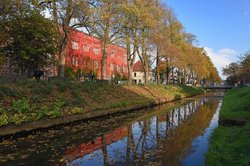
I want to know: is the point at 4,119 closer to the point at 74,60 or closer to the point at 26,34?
the point at 26,34

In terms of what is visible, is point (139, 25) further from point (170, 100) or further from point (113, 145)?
point (113, 145)

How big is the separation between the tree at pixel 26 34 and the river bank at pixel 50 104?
5848 mm

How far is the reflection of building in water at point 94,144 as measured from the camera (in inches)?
437

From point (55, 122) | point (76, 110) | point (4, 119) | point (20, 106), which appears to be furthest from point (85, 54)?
point (4, 119)

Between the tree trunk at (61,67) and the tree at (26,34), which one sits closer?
the tree at (26,34)

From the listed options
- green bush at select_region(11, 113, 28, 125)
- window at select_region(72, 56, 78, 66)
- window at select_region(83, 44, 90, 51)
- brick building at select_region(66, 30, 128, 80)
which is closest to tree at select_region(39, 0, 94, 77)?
green bush at select_region(11, 113, 28, 125)

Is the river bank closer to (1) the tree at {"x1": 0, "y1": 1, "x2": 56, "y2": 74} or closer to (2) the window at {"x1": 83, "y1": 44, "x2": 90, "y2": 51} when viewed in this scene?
(1) the tree at {"x1": 0, "y1": 1, "x2": 56, "y2": 74}

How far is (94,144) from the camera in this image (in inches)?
510

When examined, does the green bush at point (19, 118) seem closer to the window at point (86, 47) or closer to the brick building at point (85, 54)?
the brick building at point (85, 54)

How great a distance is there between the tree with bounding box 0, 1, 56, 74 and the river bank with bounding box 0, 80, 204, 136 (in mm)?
5848

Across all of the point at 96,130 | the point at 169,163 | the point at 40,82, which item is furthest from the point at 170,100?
the point at 169,163

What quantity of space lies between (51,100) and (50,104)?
102 centimetres

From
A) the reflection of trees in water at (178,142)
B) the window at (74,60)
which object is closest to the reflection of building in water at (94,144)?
the reflection of trees in water at (178,142)

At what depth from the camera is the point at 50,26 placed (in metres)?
29.7
